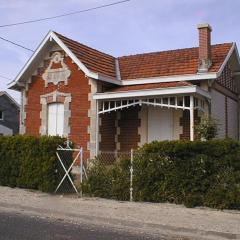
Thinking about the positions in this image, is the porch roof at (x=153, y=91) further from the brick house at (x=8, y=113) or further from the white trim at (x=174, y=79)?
the brick house at (x=8, y=113)

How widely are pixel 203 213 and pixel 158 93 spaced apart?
7.03 m

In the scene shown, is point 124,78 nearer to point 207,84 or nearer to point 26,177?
point 207,84

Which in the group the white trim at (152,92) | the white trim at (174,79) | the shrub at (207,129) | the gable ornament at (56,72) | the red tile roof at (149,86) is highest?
the gable ornament at (56,72)

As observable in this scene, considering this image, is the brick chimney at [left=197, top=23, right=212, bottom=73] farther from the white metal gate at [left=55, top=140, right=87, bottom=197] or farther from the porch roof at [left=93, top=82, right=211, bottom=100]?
the white metal gate at [left=55, top=140, right=87, bottom=197]

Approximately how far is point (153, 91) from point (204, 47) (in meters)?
3.25

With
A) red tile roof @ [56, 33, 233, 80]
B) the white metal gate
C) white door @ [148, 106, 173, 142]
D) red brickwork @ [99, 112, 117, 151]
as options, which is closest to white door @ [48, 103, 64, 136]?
red brickwork @ [99, 112, 117, 151]

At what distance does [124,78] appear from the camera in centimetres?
2141

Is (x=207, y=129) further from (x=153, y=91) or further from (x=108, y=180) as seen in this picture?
(x=108, y=180)

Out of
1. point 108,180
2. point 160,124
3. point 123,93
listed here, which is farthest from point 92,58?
point 108,180

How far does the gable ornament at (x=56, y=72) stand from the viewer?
69.9 ft

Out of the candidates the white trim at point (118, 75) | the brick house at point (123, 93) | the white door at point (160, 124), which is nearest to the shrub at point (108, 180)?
the brick house at point (123, 93)

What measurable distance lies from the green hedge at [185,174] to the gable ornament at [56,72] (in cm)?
812

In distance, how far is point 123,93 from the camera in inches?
750

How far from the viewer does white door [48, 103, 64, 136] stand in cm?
2145
